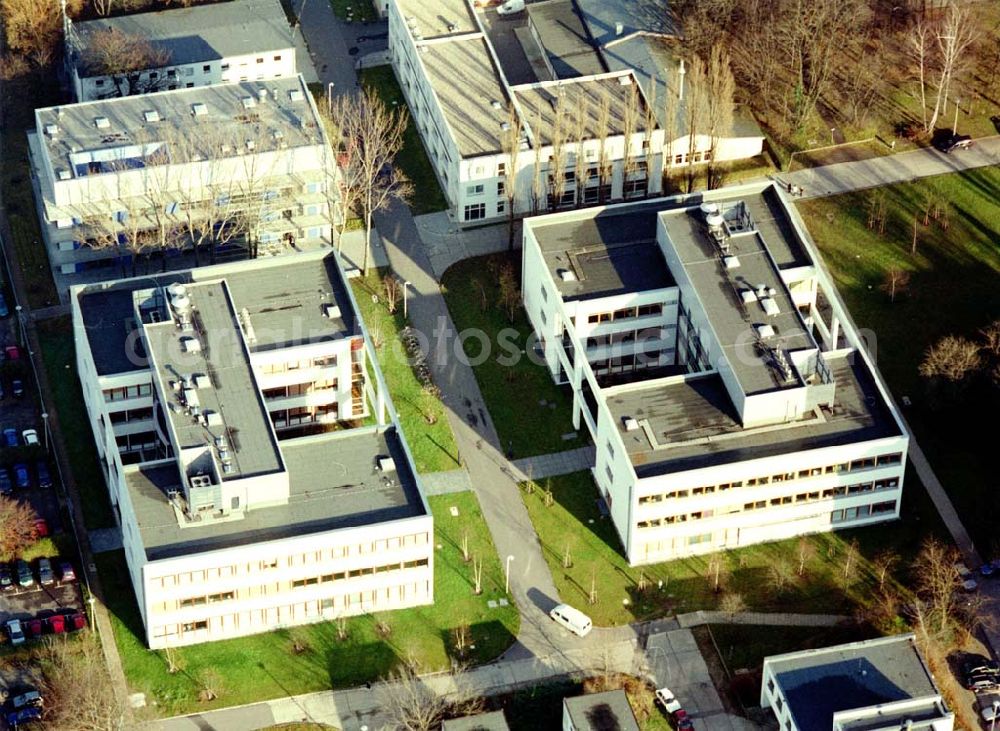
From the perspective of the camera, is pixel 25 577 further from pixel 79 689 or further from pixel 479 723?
pixel 479 723

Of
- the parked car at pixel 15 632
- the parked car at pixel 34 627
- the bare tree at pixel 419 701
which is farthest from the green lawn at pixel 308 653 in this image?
the parked car at pixel 15 632

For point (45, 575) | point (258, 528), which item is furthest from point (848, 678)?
point (45, 575)

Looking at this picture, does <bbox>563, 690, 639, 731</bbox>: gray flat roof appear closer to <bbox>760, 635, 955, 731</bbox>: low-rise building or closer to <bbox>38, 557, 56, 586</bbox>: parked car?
<bbox>760, 635, 955, 731</bbox>: low-rise building

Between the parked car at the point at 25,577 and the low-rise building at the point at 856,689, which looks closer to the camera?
the low-rise building at the point at 856,689

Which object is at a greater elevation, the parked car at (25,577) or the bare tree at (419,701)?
the parked car at (25,577)

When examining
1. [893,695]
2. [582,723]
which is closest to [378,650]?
[582,723]

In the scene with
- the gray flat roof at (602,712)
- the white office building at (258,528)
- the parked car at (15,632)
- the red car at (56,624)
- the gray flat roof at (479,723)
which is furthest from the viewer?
the red car at (56,624)

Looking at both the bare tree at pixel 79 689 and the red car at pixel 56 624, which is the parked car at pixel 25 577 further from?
the bare tree at pixel 79 689
